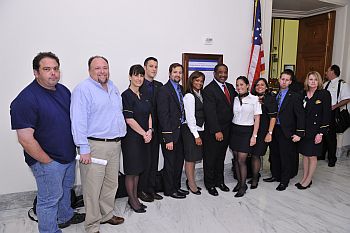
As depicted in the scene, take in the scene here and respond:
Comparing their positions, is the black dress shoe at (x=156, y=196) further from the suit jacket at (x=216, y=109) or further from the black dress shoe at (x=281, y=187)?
the black dress shoe at (x=281, y=187)

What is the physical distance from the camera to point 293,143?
11.3ft

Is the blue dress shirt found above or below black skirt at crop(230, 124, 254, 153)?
above

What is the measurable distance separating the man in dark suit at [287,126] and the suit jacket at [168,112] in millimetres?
1311

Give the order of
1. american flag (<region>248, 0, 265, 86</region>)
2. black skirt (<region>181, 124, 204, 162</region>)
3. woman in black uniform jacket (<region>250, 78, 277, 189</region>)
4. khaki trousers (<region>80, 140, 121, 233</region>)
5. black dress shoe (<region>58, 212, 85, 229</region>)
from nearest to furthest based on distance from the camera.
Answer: khaki trousers (<region>80, 140, 121, 233</region>), black dress shoe (<region>58, 212, 85, 229</region>), black skirt (<region>181, 124, 204, 162</region>), woman in black uniform jacket (<region>250, 78, 277, 189</region>), american flag (<region>248, 0, 265, 86</region>)

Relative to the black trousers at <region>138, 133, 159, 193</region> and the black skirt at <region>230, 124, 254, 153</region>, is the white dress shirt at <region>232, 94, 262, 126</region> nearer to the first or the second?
the black skirt at <region>230, 124, 254, 153</region>

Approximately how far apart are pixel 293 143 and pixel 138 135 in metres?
2.00

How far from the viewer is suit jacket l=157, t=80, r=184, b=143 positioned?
2865mm

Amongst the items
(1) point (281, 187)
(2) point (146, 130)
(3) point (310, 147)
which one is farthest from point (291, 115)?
(2) point (146, 130)

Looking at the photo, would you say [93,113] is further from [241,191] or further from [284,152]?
[284,152]

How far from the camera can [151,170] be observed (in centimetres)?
310

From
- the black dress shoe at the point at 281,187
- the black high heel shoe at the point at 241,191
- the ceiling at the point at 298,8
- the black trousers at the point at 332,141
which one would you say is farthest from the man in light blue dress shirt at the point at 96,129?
the ceiling at the point at 298,8

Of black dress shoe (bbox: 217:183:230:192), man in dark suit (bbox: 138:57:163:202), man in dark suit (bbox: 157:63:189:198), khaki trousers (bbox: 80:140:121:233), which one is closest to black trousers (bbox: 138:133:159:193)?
man in dark suit (bbox: 138:57:163:202)

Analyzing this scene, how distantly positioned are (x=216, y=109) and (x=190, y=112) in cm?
36

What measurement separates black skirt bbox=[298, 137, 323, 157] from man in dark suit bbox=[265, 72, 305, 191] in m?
0.11
